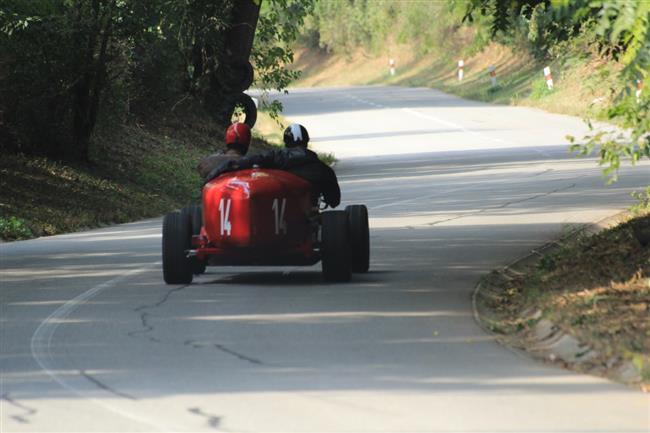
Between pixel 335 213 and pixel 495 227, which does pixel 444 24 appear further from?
pixel 335 213

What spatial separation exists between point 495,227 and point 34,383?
37.6ft

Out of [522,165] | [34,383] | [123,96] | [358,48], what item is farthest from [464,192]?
[358,48]

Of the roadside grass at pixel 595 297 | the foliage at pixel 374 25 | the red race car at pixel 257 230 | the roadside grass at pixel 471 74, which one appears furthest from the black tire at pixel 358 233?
the foliage at pixel 374 25

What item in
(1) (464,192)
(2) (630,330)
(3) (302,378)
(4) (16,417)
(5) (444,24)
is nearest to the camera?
(4) (16,417)

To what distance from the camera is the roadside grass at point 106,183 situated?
24.5 meters

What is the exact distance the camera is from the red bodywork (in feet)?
48.1

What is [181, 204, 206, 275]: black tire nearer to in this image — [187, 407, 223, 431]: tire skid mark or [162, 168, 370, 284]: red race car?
[162, 168, 370, 284]: red race car

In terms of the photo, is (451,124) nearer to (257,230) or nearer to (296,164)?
(296,164)

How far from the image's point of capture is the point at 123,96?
106 feet

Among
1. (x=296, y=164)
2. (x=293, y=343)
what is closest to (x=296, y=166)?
(x=296, y=164)

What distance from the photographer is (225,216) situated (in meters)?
14.7

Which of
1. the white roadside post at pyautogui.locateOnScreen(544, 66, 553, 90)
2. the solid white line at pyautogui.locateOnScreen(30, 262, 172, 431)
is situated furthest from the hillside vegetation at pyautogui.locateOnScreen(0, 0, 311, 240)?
the white roadside post at pyautogui.locateOnScreen(544, 66, 553, 90)

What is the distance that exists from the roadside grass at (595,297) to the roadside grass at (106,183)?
1001cm

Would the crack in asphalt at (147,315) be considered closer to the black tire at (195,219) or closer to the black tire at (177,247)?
the black tire at (177,247)
